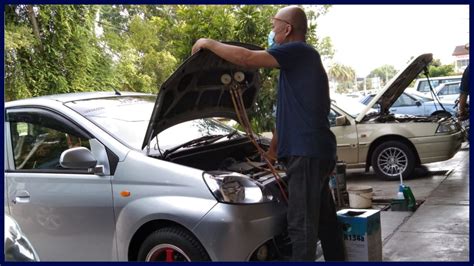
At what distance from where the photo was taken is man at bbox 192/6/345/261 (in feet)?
11.4

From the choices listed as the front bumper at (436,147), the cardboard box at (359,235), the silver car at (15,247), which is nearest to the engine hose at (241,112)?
the cardboard box at (359,235)

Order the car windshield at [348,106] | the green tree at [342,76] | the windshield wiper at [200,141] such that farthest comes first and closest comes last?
the green tree at [342,76] < the car windshield at [348,106] < the windshield wiper at [200,141]

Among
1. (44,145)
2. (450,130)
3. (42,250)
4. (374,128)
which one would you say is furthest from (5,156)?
(450,130)

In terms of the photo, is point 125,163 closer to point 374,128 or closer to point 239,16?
point 374,128

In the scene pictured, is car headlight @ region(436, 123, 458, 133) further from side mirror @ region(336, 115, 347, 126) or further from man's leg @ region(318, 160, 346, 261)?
man's leg @ region(318, 160, 346, 261)

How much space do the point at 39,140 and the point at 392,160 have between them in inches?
232

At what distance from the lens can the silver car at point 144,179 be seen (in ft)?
11.4

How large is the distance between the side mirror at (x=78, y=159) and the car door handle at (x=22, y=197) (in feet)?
1.70

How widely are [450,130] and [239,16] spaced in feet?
14.0

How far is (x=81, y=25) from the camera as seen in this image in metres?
13.2

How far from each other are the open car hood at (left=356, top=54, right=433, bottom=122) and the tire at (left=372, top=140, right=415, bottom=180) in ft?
2.09

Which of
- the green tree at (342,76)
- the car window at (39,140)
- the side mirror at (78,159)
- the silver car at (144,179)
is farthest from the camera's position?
the green tree at (342,76)

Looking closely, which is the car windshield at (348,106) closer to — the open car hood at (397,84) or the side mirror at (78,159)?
the open car hood at (397,84)

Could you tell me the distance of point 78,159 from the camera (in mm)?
3768
